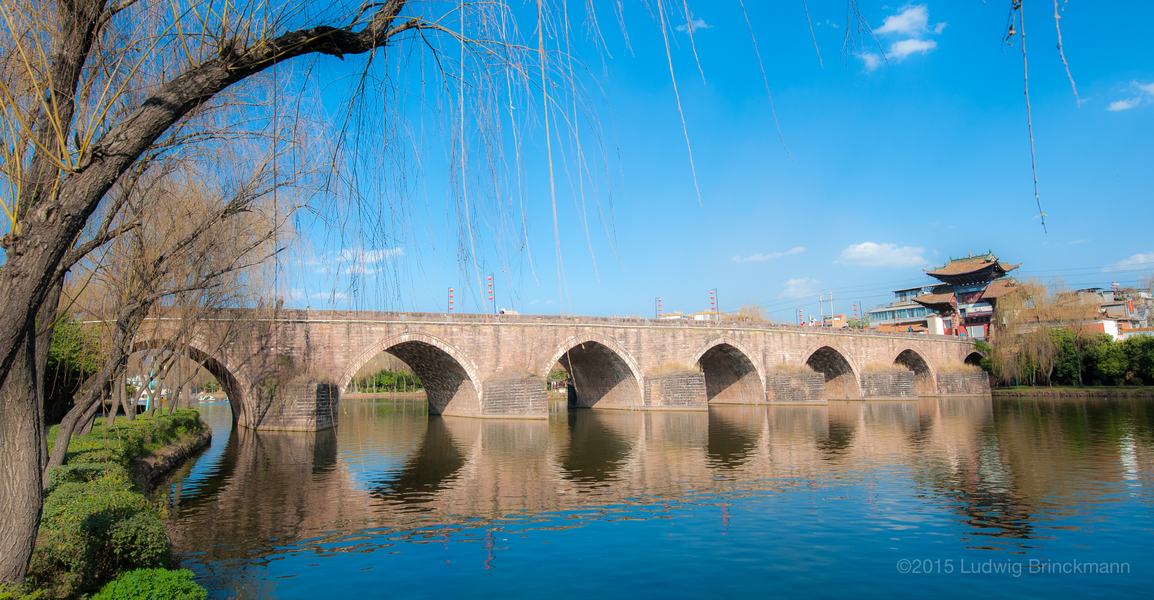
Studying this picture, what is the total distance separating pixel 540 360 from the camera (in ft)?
91.5

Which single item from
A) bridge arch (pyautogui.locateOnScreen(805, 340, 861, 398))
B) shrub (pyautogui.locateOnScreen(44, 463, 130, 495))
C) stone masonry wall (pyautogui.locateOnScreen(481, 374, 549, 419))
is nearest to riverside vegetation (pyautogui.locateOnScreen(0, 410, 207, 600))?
shrub (pyautogui.locateOnScreen(44, 463, 130, 495))

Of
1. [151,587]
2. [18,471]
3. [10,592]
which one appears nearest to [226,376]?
[151,587]

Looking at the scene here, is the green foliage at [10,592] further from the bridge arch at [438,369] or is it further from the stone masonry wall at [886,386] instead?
the stone masonry wall at [886,386]

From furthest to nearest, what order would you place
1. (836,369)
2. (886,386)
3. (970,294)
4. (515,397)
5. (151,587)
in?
(970,294) → (836,369) → (886,386) → (515,397) → (151,587)

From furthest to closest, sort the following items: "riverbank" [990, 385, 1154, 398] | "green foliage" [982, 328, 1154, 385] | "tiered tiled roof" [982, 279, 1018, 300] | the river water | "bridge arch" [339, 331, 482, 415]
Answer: "tiered tiled roof" [982, 279, 1018, 300] → "green foliage" [982, 328, 1154, 385] → "riverbank" [990, 385, 1154, 398] → "bridge arch" [339, 331, 482, 415] → the river water

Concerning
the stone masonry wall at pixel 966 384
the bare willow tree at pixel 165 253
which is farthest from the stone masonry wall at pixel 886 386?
the bare willow tree at pixel 165 253

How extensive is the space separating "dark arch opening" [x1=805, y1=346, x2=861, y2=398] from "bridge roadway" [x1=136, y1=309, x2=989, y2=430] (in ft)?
0.26

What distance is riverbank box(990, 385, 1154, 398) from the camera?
32.8 meters

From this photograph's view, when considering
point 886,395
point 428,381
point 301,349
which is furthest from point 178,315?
point 886,395

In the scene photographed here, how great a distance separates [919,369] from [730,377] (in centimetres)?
1564

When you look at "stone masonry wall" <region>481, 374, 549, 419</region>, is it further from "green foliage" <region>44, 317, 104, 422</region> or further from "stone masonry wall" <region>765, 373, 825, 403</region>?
"stone masonry wall" <region>765, 373, 825, 403</region>

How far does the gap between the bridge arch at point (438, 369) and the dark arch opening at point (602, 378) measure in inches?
199

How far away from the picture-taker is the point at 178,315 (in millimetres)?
11320

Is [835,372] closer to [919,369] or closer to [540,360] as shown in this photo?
[919,369]
